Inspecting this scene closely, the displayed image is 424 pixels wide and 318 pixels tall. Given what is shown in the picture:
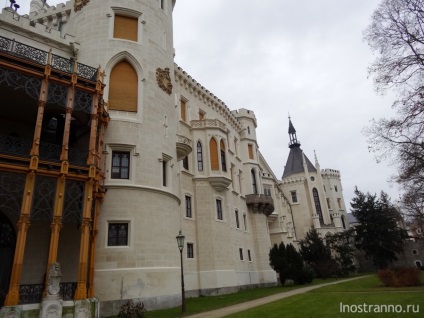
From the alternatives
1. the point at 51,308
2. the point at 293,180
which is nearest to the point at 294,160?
the point at 293,180

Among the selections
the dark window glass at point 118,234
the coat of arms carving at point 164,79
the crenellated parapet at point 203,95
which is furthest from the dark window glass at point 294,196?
the dark window glass at point 118,234

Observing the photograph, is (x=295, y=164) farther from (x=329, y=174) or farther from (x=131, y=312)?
(x=131, y=312)

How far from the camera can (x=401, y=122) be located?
45.4 ft

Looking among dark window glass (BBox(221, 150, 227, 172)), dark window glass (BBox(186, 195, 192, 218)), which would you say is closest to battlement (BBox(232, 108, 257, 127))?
dark window glass (BBox(221, 150, 227, 172))

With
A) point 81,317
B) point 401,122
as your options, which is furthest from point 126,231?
point 401,122

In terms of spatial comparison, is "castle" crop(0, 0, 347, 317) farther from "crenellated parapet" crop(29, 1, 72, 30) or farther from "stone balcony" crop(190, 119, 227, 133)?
"stone balcony" crop(190, 119, 227, 133)

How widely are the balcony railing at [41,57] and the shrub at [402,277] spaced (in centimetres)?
2356

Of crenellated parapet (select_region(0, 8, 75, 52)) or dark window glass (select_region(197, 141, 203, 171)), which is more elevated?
crenellated parapet (select_region(0, 8, 75, 52))

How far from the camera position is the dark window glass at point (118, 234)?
16.7 meters

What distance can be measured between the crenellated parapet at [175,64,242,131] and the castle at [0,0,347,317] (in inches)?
17.5

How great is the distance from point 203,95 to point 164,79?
12.5 metres

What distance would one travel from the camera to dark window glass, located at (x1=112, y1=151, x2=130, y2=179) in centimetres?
1805

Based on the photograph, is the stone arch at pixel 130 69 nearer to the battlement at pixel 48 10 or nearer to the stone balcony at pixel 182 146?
the stone balcony at pixel 182 146

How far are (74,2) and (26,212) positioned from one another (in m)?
16.9
